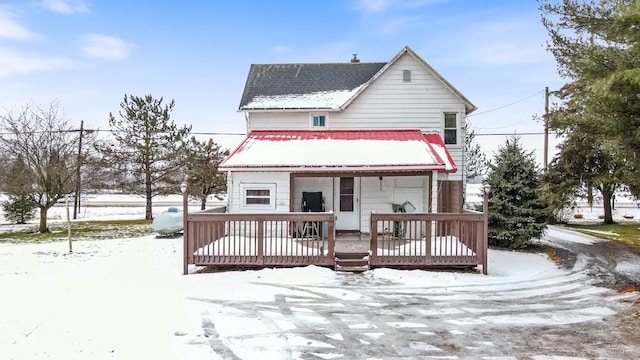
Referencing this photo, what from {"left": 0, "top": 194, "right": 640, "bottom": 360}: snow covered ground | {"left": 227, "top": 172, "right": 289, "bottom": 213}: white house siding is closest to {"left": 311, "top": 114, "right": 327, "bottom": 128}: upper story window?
{"left": 227, "top": 172, "right": 289, "bottom": 213}: white house siding

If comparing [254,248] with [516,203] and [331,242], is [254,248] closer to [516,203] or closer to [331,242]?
[331,242]

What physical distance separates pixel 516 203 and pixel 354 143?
550 centimetres

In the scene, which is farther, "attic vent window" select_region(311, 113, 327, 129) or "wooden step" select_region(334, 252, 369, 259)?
"attic vent window" select_region(311, 113, 327, 129)

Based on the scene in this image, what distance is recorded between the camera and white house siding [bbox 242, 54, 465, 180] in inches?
569

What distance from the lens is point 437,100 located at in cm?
1450

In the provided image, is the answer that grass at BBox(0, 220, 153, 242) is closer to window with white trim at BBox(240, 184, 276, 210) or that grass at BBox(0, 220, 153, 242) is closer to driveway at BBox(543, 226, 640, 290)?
window with white trim at BBox(240, 184, 276, 210)

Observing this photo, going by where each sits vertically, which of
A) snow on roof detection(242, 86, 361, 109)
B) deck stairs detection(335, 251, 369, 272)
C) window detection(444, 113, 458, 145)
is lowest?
deck stairs detection(335, 251, 369, 272)

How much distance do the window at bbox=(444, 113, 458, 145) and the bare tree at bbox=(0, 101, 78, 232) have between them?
50.4ft

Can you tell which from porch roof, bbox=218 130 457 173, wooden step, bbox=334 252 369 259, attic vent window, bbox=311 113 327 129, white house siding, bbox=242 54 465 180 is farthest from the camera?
attic vent window, bbox=311 113 327 129


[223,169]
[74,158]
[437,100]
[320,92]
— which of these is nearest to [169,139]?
[74,158]

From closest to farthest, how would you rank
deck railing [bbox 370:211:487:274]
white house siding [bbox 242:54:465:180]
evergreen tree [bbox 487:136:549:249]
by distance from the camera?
deck railing [bbox 370:211:487:274] < evergreen tree [bbox 487:136:549:249] < white house siding [bbox 242:54:465:180]

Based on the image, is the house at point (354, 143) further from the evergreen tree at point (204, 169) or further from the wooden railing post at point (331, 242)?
the evergreen tree at point (204, 169)

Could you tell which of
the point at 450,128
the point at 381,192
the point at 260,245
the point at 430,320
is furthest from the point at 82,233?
the point at 430,320

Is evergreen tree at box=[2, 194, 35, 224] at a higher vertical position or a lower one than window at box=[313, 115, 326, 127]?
lower
